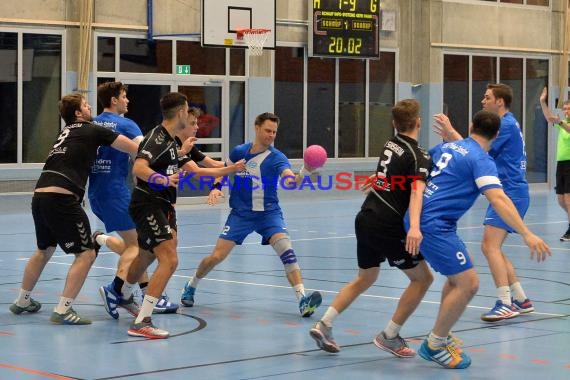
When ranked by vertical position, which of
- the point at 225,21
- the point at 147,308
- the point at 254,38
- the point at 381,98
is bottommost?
the point at 147,308

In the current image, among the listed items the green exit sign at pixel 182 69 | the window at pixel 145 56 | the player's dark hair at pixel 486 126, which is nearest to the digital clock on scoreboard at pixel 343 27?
the green exit sign at pixel 182 69

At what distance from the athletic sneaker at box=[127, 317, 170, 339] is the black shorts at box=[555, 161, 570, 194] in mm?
10093

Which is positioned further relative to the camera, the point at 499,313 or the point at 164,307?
the point at 164,307

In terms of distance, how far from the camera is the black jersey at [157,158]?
29.2 ft

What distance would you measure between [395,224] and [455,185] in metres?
0.51

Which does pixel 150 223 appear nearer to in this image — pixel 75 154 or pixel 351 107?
pixel 75 154

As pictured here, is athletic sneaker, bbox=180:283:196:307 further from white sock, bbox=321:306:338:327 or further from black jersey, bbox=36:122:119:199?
white sock, bbox=321:306:338:327

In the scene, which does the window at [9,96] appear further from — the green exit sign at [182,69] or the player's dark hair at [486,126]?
the player's dark hair at [486,126]

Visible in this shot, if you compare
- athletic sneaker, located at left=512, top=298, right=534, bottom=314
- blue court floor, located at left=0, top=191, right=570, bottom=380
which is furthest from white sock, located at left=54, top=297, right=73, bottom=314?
athletic sneaker, located at left=512, top=298, right=534, bottom=314

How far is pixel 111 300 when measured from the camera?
962 centimetres

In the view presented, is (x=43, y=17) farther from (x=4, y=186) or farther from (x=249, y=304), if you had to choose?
(x=249, y=304)

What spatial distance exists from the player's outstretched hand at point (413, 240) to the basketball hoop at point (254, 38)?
16.7 metres

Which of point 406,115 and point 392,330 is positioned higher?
point 406,115

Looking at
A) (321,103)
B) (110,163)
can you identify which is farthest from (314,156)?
(321,103)
